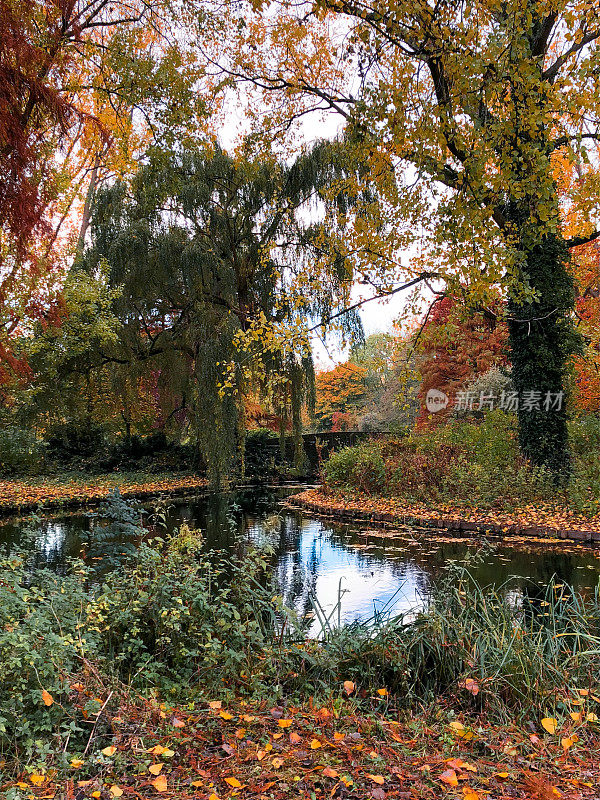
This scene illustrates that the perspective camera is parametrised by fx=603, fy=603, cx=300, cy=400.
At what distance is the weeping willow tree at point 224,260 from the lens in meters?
13.2

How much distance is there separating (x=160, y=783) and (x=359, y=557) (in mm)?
5924

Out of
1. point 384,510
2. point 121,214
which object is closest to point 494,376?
point 384,510

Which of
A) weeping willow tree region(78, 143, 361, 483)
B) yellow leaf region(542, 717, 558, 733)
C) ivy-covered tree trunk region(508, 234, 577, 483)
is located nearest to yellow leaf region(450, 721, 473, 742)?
yellow leaf region(542, 717, 558, 733)

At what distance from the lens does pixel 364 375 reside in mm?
35281

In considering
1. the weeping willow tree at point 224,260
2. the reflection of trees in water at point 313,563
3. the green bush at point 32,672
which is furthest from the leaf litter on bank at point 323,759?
the weeping willow tree at point 224,260

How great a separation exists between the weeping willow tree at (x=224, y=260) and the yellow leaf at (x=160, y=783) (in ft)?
34.2

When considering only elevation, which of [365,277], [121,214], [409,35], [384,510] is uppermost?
[121,214]

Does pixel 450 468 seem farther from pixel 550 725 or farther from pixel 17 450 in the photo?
pixel 17 450

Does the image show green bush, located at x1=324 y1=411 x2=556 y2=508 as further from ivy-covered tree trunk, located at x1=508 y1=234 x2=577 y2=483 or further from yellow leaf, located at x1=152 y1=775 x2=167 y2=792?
yellow leaf, located at x1=152 y1=775 x2=167 y2=792

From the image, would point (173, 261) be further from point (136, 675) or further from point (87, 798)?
point (87, 798)

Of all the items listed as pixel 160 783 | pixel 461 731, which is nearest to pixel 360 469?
pixel 461 731

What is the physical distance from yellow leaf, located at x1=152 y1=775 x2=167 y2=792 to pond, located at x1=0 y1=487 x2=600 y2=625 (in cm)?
204

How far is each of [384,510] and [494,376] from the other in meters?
10.3

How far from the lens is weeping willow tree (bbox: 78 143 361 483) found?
13.2m
